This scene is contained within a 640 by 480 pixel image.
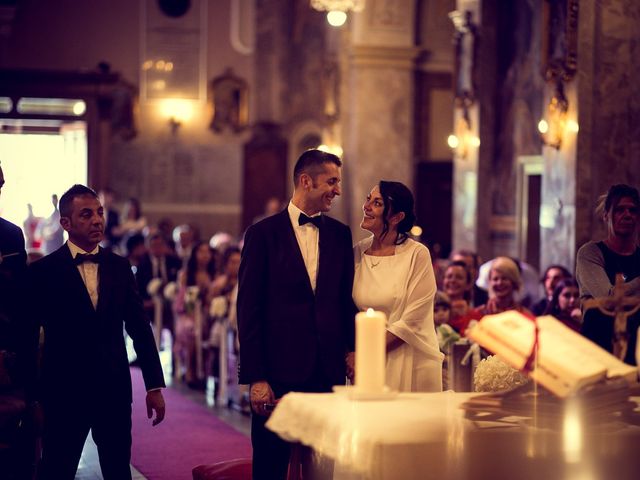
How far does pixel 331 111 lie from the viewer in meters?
17.1

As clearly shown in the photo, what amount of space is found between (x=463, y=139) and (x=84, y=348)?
8.64 meters

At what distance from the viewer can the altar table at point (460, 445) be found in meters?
3.12

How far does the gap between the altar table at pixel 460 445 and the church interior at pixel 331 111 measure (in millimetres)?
3980

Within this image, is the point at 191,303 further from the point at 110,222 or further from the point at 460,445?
the point at 460,445

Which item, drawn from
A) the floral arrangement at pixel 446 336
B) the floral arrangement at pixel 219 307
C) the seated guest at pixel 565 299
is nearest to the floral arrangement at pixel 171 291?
the floral arrangement at pixel 219 307

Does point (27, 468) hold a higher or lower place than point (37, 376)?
lower

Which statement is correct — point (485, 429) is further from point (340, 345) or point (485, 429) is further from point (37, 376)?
point (37, 376)

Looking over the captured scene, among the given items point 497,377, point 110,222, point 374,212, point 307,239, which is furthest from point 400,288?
point 110,222

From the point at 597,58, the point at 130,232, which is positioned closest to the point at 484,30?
the point at 597,58

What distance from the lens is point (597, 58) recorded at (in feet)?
31.0

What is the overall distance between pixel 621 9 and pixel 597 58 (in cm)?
44

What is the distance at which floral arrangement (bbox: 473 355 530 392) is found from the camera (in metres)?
4.20

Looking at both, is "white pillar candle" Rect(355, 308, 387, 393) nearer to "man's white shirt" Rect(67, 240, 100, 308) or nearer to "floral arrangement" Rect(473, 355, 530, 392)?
"floral arrangement" Rect(473, 355, 530, 392)

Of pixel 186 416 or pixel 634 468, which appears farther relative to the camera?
pixel 186 416
